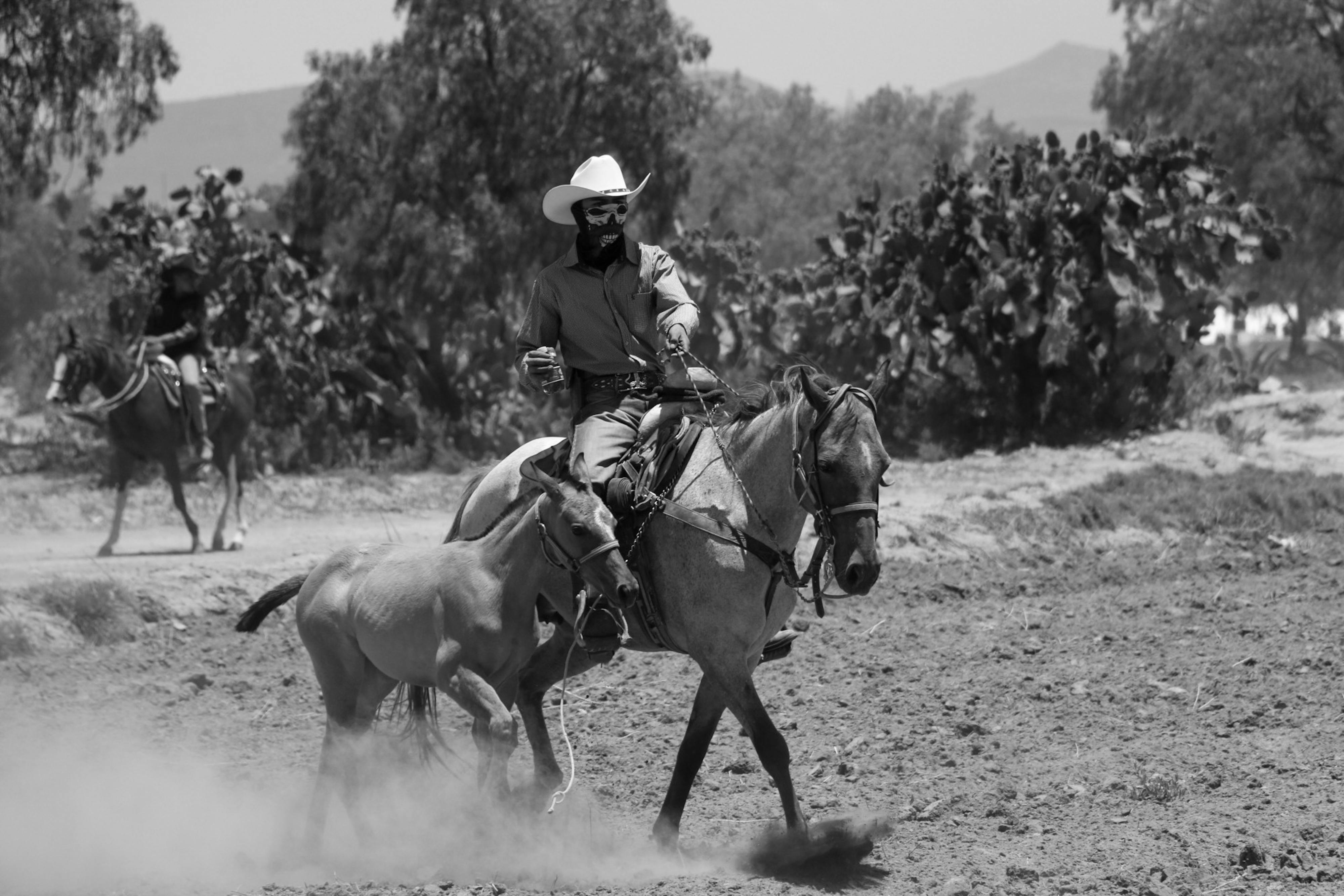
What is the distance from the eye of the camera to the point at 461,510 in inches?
311

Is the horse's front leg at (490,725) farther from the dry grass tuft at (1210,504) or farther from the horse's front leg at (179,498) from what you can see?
the dry grass tuft at (1210,504)

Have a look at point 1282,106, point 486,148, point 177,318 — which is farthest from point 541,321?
point 1282,106

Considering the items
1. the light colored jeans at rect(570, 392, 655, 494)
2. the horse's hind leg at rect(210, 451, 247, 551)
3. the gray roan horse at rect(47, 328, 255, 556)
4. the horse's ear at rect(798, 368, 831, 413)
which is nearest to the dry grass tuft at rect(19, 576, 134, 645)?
the horse's hind leg at rect(210, 451, 247, 551)

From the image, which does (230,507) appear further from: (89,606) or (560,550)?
(560,550)

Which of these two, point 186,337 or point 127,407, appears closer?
point 127,407

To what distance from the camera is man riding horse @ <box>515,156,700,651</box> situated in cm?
704

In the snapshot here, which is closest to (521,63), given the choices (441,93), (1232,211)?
(441,93)

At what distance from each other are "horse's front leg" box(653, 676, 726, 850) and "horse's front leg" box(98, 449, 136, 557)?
920 cm

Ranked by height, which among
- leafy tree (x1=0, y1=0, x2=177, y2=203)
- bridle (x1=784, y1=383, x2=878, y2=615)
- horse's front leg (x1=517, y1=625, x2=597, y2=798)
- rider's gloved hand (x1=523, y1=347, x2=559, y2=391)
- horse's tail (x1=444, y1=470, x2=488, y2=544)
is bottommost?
horse's front leg (x1=517, y1=625, x2=597, y2=798)

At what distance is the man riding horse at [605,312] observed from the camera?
7039 millimetres

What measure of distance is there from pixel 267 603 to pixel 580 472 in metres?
1.75

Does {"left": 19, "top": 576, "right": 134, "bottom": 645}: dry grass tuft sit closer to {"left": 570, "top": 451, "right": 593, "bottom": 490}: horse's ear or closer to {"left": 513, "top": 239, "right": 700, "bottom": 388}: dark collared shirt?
{"left": 513, "top": 239, "right": 700, "bottom": 388}: dark collared shirt

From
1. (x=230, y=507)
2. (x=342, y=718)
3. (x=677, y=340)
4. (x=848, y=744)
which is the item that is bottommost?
(x=848, y=744)

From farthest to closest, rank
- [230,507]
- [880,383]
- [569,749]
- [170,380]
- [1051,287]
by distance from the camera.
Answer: [1051,287] → [230,507] → [170,380] → [569,749] → [880,383]
